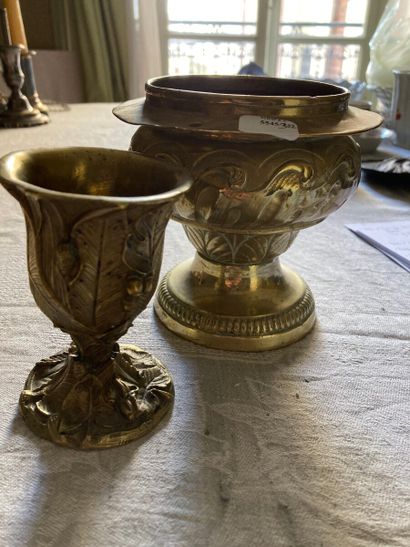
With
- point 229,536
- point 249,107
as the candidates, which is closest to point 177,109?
point 249,107

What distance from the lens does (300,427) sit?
40cm

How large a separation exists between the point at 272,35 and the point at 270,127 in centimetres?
248

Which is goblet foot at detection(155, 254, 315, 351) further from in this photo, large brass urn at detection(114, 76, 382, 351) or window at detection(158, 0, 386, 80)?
window at detection(158, 0, 386, 80)

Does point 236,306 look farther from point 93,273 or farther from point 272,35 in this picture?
point 272,35

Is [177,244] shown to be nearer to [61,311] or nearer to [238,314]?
[238,314]

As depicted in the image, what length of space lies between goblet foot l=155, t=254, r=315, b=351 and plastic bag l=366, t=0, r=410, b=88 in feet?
3.88

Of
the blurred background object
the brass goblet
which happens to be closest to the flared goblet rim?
the brass goblet

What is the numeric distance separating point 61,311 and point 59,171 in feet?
0.33

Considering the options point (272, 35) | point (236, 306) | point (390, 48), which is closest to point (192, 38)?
point (272, 35)

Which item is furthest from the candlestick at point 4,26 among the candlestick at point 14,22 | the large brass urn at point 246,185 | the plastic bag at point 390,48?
the plastic bag at point 390,48

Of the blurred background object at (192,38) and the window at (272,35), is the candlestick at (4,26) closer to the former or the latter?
the blurred background object at (192,38)

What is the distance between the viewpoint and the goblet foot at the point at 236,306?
50cm

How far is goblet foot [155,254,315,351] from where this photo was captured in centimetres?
50

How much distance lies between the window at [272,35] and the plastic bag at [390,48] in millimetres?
857
